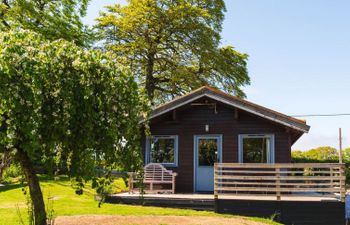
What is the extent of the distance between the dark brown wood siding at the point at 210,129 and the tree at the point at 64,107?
8.57 meters

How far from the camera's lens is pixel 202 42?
A: 30.2 metres

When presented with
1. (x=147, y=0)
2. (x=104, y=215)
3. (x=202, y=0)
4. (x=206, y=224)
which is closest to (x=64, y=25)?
(x=147, y=0)

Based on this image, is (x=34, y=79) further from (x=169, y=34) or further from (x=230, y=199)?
(x=169, y=34)

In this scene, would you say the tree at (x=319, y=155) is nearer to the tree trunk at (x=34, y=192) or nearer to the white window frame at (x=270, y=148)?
the white window frame at (x=270, y=148)

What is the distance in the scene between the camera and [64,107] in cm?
685

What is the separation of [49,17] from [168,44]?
9.49 m

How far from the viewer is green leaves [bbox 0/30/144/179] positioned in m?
6.32

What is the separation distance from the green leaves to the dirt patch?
302 centimetres

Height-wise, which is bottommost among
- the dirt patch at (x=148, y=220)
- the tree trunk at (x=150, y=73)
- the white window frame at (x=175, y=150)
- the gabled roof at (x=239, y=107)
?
the dirt patch at (x=148, y=220)

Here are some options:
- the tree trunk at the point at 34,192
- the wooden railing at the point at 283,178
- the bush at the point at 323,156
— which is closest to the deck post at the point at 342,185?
the wooden railing at the point at 283,178

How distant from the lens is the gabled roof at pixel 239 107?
14.5 meters

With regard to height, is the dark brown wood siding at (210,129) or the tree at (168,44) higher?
the tree at (168,44)

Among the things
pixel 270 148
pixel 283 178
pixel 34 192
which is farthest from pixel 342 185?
pixel 34 192

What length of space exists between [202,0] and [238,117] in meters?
19.1
